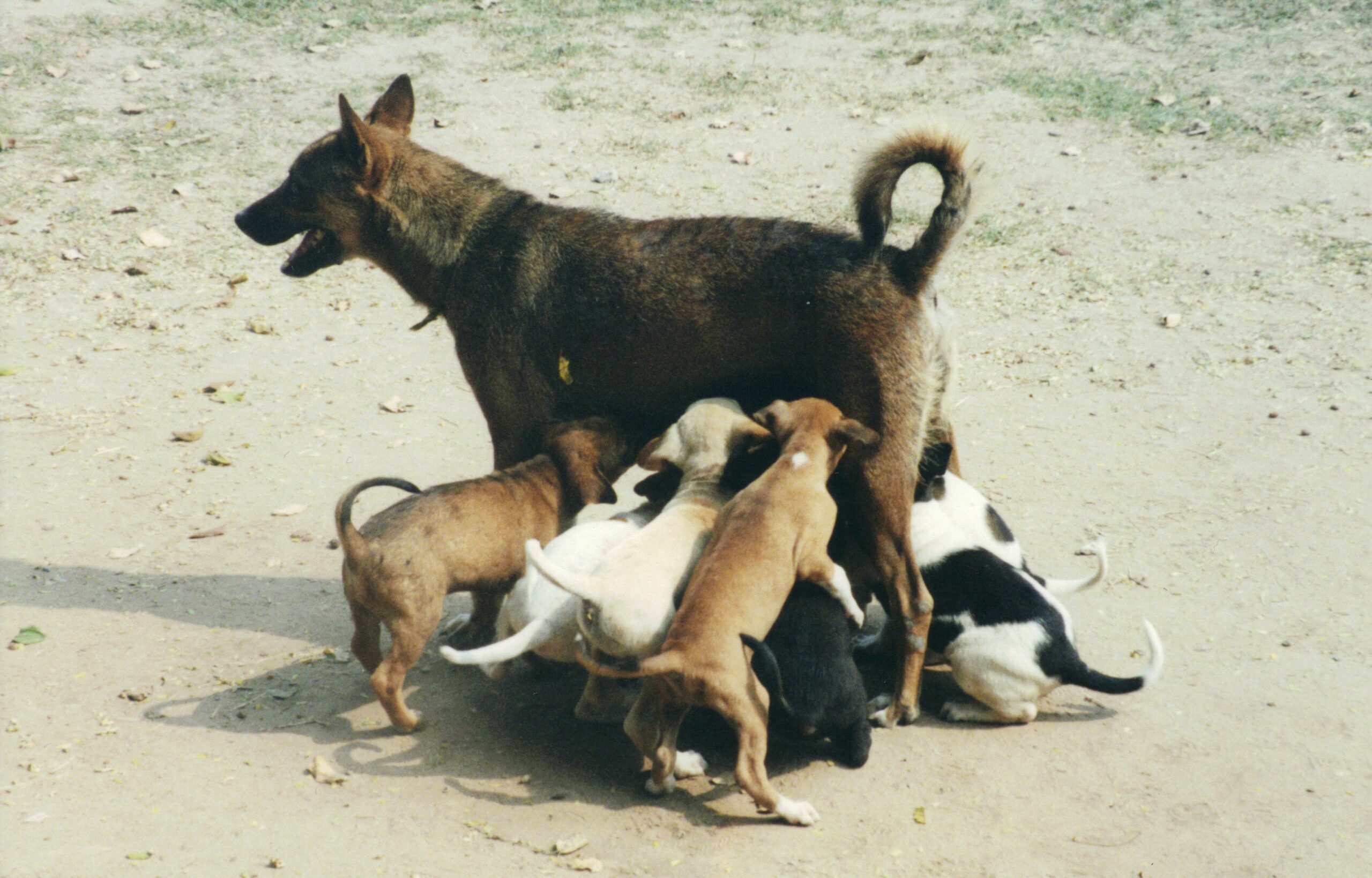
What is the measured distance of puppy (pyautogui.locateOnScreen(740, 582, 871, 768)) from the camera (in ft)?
12.6

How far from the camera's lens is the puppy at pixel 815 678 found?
3.84 meters

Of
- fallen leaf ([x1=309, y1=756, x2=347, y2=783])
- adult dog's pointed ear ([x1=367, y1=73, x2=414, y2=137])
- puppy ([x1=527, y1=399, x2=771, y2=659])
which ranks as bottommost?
fallen leaf ([x1=309, y1=756, x2=347, y2=783])

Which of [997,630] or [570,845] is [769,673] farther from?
[997,630]

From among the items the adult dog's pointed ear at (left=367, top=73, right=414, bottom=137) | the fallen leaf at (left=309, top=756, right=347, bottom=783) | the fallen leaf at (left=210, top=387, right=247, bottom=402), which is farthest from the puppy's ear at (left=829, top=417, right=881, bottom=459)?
the fallen leaf at (left=210, top=387, right=247, bottom=402)

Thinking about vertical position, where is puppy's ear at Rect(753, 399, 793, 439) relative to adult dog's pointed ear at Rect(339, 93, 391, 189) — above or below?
below

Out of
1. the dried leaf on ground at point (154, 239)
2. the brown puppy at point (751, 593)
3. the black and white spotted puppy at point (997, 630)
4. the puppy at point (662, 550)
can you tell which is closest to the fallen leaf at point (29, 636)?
the puppy at point (662, 550)

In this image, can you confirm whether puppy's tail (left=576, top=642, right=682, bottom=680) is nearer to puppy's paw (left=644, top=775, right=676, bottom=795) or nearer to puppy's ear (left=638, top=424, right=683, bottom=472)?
puppy's paw (left=644, top=775, right=676, bottom=795)

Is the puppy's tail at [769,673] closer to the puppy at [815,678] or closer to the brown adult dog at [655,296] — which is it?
the puppy at [815,678]

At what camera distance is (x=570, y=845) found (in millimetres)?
3633

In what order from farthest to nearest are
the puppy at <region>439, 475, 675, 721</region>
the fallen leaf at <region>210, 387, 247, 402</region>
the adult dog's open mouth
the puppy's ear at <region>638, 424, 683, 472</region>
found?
the fallen leaf at <region>210, 387, 247, 402</region> < the adult dog's open mouth < the puppy's ear at <region>638, 424, 683, 472</region> < the puppy at <region>439, 475, 675, 721</region>

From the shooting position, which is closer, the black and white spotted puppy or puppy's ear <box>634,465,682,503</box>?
the black and white spotted puppy

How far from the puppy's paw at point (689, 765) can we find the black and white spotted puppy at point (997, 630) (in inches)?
37.4

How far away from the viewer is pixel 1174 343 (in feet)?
23.5

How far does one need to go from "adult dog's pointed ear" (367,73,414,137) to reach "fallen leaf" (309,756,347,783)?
9.49 feet
